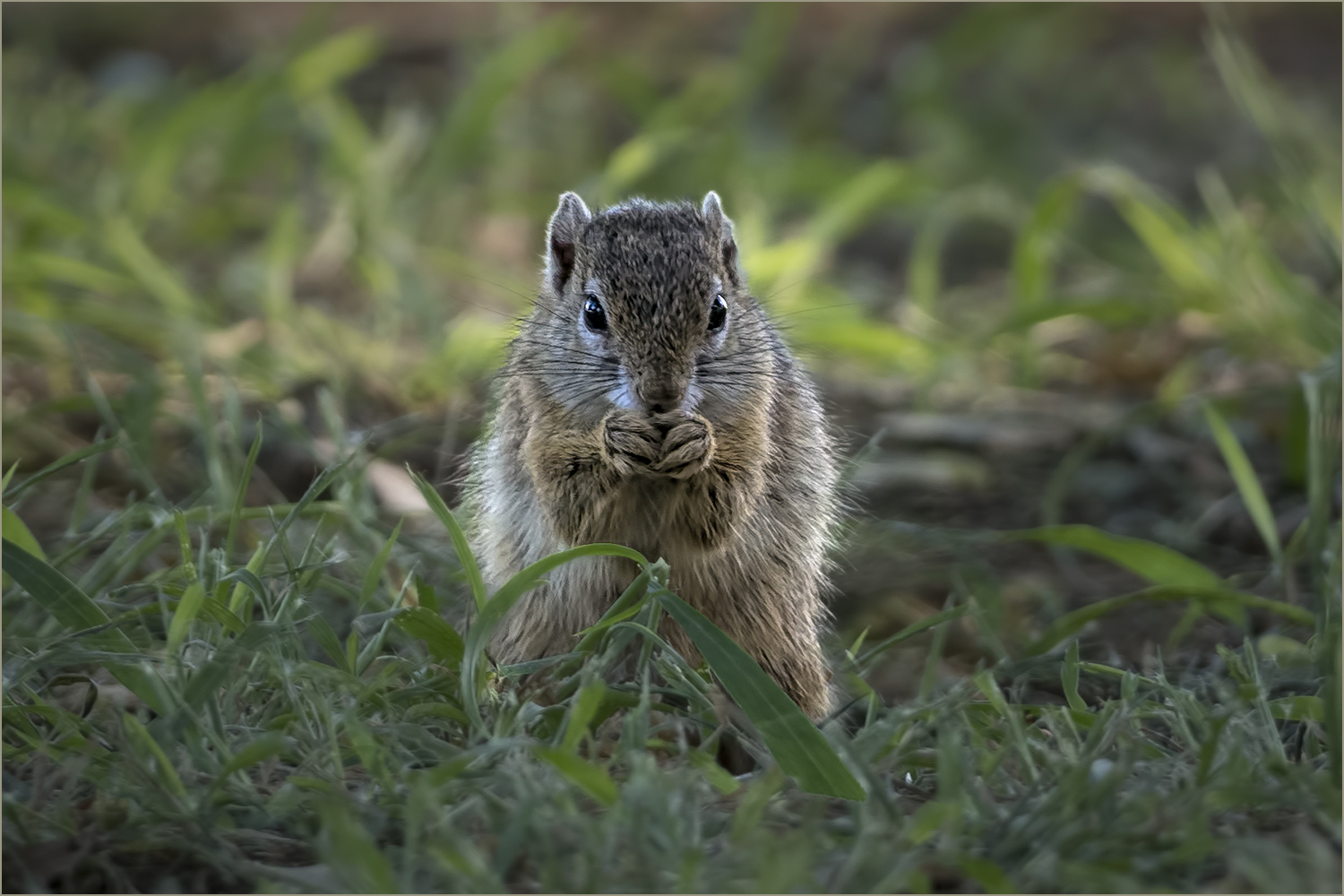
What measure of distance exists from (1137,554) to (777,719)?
1.66 meters

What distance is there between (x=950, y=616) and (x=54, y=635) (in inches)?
79.3

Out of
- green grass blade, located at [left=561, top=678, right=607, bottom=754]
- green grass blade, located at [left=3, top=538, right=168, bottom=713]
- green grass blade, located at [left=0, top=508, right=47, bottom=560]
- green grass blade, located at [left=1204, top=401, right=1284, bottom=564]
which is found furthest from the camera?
green grass blade, located at [left=1204, top=401, right=1284, bottom=564]

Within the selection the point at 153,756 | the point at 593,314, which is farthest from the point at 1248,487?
the point at 153,756

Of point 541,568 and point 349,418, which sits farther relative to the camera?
point 349,418

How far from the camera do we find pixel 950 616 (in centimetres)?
321

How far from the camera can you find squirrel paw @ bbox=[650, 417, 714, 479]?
3281mm

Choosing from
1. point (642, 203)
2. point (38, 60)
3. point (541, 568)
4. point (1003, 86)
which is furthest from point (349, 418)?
point (1003, 86)

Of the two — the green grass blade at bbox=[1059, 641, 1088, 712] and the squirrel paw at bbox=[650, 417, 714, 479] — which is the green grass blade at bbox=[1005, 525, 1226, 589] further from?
the squirrel paw at bbox=[650, 417, 714, 479]

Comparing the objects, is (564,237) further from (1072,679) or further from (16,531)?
(1072,679)

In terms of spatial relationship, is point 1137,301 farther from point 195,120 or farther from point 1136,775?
point 195,120

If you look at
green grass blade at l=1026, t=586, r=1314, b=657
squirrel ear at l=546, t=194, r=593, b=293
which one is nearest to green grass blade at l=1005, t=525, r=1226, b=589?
green grass blade at l=1026, t=586, r=1314, b=657

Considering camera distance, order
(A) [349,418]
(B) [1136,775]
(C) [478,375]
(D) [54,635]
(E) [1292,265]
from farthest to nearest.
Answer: (E) [1292,265] < (C) [478,375] < (A) [349,418] < (D) [54,635] < (B) [1136,775]

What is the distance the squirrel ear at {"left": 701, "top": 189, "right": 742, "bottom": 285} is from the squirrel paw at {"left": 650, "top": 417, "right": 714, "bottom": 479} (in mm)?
723

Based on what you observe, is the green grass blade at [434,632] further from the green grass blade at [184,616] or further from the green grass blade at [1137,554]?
the green grass blade at [1137,554]
